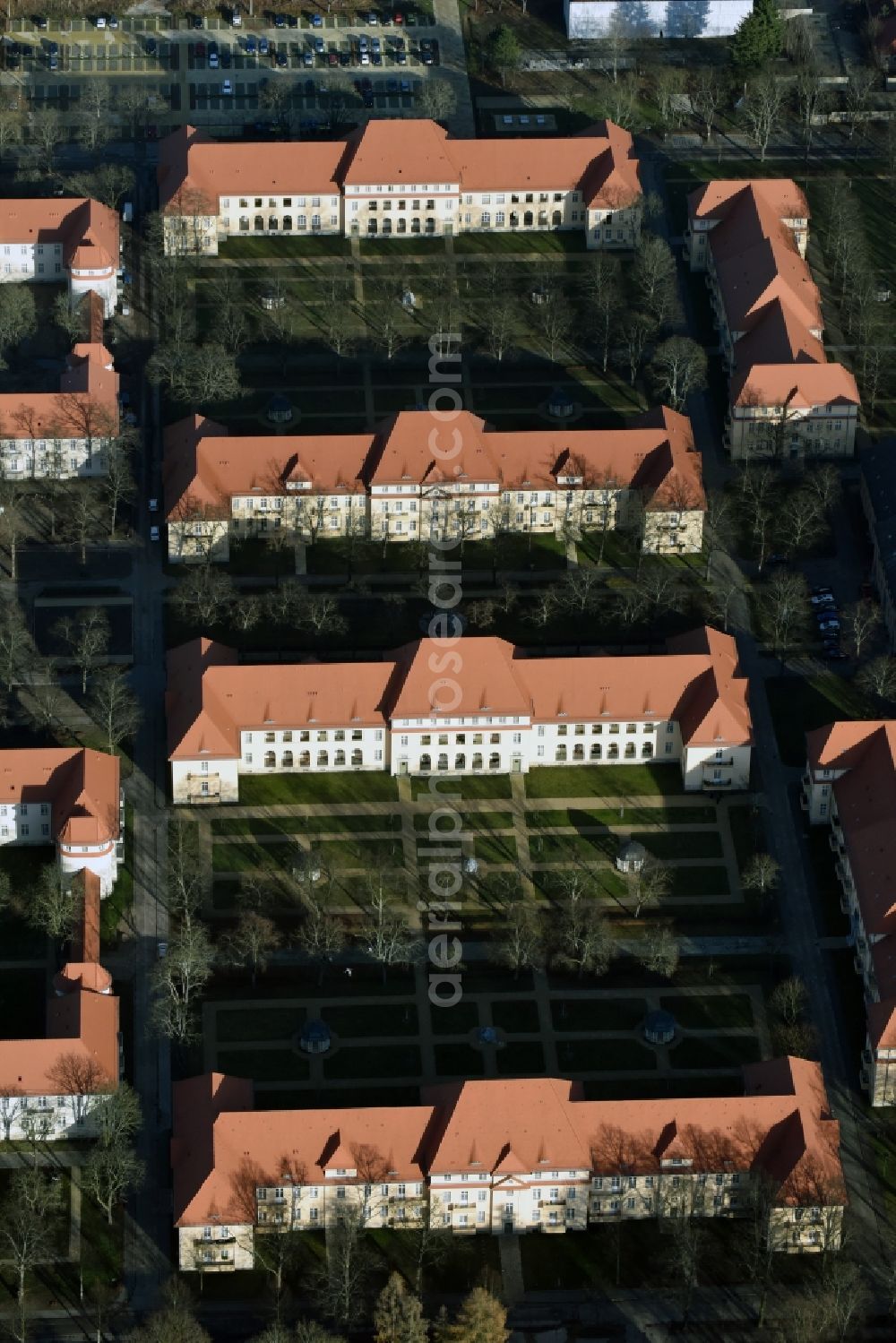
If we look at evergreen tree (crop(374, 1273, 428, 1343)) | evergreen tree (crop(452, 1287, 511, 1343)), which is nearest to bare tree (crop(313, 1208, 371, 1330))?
evergreen tree (crop(374, 1273, 428, 1343))

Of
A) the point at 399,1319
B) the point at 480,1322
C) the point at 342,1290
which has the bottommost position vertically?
the point at 480,1322

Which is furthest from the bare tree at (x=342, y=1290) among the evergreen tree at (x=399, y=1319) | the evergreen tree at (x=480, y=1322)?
the evergreen tree at (x=480, y=1322)

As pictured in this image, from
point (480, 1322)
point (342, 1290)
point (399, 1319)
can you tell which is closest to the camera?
point (480, 1322)

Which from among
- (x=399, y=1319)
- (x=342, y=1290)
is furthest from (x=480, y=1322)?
(x=342, y=1290)

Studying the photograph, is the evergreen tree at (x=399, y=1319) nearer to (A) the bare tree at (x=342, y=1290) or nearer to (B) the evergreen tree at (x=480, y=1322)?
(B) the evergreen tree at (x=480, y=1322)

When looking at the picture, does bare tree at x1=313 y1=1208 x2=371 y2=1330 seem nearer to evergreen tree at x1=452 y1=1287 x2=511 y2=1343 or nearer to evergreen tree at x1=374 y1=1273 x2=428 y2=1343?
evergreen tree at x1=374 y1=1273 x2=428 y2=1343

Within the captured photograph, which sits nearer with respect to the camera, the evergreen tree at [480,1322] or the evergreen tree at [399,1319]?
the evergreen tree at [480,1322]

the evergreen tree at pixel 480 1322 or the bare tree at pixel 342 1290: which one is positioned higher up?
the bare tree at pixel 342 1290

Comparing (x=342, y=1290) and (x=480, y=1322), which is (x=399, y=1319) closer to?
(x=480, y=1322)

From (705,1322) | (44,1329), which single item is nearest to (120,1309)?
(44,1329)

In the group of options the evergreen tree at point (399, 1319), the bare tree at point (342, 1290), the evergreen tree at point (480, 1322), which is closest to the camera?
the evergreen tree at point (480, 1322)

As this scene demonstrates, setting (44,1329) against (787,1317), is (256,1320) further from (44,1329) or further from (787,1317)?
(787,1317)
